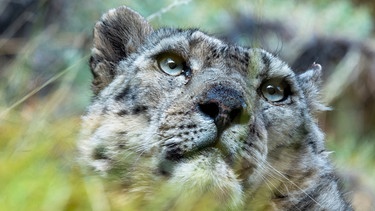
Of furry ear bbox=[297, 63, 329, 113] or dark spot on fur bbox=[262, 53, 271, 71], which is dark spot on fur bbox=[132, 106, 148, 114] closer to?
dark spot on fur bbox=[262, 53, 271, 71]

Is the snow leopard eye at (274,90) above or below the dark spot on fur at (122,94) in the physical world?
below

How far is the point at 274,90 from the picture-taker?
4.39 metres

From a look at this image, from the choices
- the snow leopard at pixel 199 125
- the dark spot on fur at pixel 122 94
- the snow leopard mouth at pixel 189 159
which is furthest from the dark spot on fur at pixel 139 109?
the snow leopard mouth at pixel 189 159

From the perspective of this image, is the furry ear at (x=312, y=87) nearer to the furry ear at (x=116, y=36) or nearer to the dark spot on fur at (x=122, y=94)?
the furry ear at (x=116, y=36)

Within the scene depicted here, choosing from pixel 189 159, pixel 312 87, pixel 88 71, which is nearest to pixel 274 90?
pixel 312 87

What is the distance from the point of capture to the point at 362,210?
6.32 meters

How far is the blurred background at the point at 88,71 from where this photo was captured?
3199 millimetres

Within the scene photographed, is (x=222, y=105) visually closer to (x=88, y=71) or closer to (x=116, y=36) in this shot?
(x=116, y=36)

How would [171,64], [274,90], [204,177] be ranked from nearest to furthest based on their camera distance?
[204,177] → [171,64] → [274,90]

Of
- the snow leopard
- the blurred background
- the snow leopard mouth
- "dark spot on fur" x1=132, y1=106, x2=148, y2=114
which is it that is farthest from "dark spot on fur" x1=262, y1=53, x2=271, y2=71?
the snow leopard mouth

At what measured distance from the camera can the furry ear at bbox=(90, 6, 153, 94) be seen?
15.5 ft

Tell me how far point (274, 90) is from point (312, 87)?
2.38 feet

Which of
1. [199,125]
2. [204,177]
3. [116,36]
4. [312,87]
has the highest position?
[116,36]

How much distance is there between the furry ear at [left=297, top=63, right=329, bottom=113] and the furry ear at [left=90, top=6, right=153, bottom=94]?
0.99 metres
